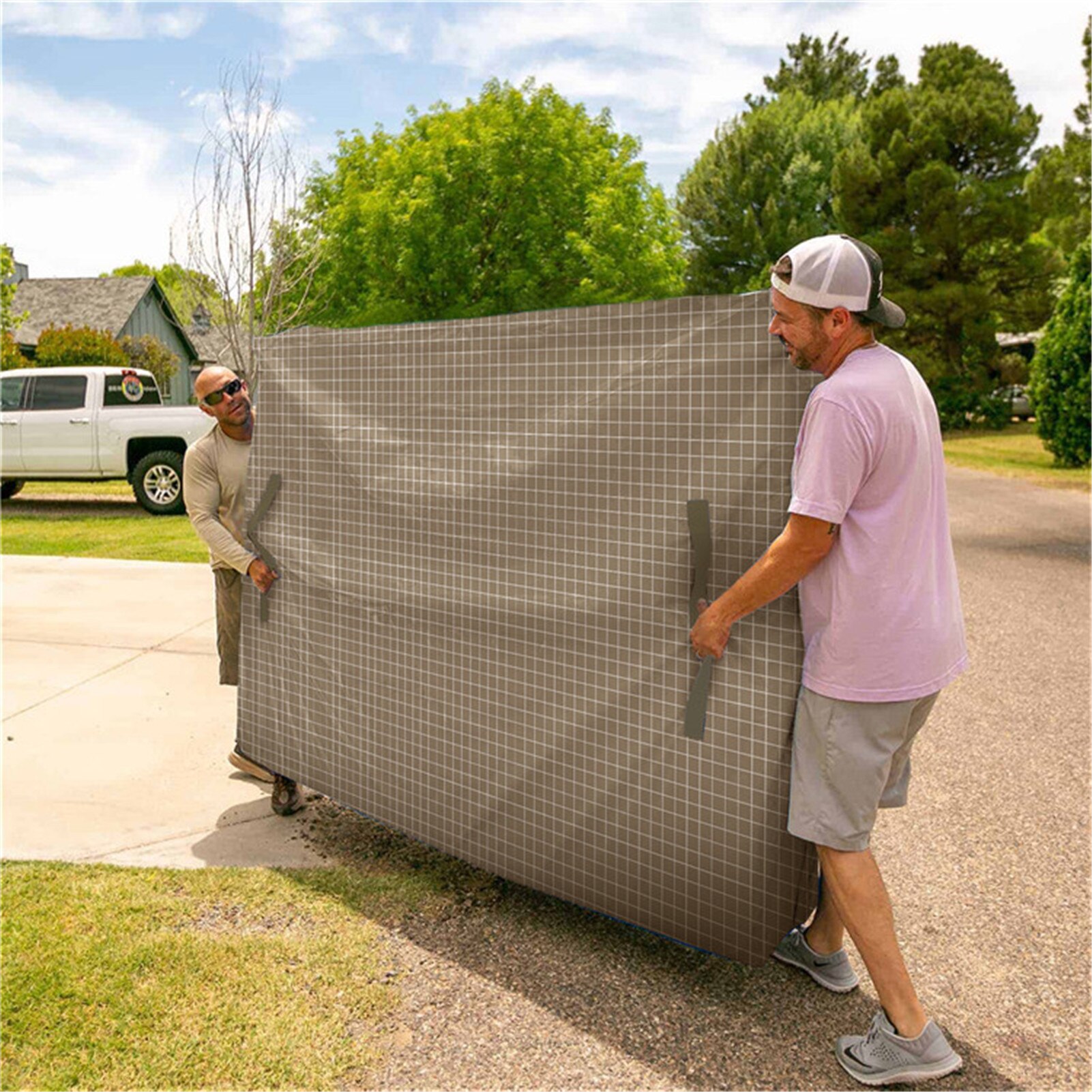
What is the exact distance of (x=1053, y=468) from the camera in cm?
2109

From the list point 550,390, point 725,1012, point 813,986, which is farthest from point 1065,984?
point 550,390

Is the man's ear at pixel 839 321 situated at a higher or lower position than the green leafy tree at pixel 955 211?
lower

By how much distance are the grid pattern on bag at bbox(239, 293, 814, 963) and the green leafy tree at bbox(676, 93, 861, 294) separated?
40060 millimetres

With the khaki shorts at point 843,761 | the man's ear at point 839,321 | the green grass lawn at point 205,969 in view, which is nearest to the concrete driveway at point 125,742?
the green grass lawn at point 205,969

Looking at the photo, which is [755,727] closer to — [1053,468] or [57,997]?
[57,997]

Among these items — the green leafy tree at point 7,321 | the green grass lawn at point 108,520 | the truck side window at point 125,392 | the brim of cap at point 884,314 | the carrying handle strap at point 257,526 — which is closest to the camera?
the brim of cap at point 884,314

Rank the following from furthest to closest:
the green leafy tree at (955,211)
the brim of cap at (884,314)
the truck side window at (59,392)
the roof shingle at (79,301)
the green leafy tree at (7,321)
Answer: the roof shingle at (79,301) < the green leafy tree at (955,211) < the green leafy tree at (7,321) < the truck side window at (59,392) < the brim of cap at (884,314)

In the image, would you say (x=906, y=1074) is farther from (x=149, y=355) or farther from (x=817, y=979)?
(x=149, y=355)

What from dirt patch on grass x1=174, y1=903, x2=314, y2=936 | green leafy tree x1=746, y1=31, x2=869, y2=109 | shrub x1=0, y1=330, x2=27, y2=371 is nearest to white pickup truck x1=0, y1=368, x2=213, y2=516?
dirt patch on grass x1=174, y1=903, x2=314, y2=936

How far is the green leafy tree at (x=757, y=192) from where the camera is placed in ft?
138

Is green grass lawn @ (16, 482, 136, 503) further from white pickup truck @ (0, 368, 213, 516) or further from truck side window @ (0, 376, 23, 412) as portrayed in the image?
truck side window @ (0, 376, 23, 412)

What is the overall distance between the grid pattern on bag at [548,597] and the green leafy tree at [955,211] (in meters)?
32.8

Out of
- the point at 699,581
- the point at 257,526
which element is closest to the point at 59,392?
the point at 257,526

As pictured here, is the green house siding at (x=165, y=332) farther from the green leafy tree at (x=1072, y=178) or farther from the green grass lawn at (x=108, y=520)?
the green leafy tree at (x=1072, y=178)
